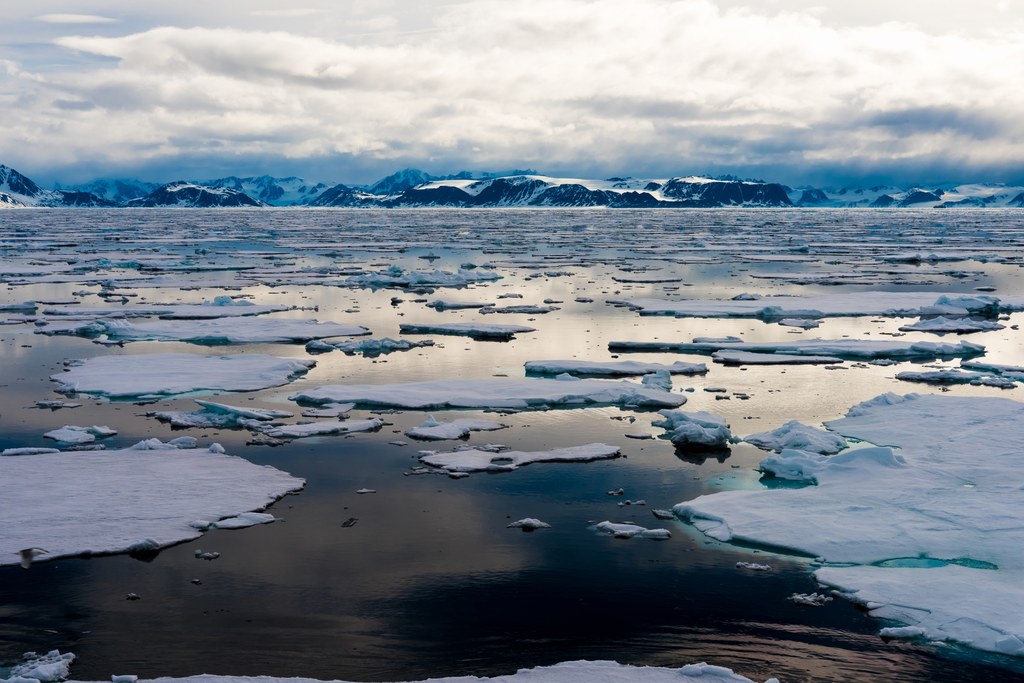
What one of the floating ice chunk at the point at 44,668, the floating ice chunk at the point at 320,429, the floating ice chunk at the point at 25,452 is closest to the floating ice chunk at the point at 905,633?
the floating ice chunk at the point at 44,668

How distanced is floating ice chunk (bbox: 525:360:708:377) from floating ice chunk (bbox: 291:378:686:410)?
1.13m

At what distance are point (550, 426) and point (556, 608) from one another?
529 centimetres

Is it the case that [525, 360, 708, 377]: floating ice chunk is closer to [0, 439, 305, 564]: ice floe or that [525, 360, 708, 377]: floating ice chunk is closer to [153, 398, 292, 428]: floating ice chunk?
[153, 398, 292, 428]: floating ice chunk

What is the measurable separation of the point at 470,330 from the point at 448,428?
8134 millimetres

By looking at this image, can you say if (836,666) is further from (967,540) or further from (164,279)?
(164,279)

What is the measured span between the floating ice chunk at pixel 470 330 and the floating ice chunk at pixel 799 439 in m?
8.65

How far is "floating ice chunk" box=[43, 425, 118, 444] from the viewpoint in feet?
36.3

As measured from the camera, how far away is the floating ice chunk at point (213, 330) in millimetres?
18984

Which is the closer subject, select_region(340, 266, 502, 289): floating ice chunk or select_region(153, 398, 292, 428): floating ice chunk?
select_region(153, 398, 292, 428): floating ice chunk

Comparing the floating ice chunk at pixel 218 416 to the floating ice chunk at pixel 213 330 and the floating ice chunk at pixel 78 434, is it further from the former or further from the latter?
the floating ice chunk at pixel 213 330

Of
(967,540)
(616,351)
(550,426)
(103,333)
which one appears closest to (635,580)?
(967,540)

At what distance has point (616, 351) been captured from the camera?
1755 cm

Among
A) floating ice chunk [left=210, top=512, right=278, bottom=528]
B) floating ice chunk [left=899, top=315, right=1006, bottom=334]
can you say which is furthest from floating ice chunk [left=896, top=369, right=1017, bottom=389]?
floating ice chunk [left=210, top=512, right=278, bottom=528]

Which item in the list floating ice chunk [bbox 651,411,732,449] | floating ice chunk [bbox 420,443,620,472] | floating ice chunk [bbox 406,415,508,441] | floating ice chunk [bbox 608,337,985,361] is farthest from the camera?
floating ice chunk [bbox 608,337,985,361]
